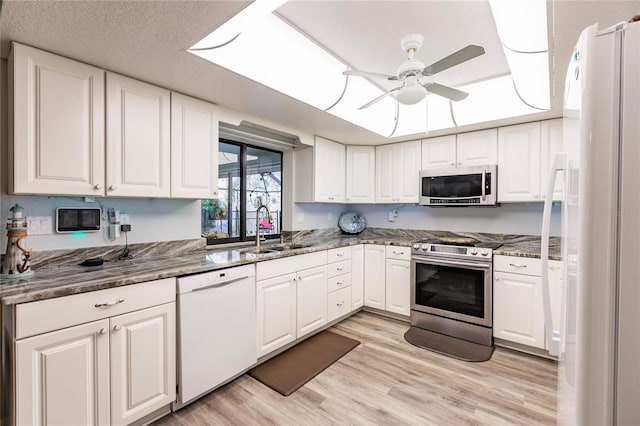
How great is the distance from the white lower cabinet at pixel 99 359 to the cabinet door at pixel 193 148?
2.71ft

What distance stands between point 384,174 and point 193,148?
2481mm

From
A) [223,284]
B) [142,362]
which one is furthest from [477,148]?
[142,362]

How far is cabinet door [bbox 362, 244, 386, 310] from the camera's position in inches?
139

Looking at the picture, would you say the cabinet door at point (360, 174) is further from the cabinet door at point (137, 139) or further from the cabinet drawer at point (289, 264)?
the cabinet door at point (137, 139)

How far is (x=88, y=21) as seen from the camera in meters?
1.41

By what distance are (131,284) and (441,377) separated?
2.32 m

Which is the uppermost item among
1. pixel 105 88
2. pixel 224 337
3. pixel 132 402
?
pixel 105 88

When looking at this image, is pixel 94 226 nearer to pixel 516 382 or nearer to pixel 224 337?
pixel 224 337

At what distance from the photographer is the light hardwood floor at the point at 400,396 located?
1836 mm

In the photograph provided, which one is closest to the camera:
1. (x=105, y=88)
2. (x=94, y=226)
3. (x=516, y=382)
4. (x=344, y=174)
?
(x=105, y=88)

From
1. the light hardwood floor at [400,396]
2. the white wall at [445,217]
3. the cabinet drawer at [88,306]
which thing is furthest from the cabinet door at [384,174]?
the cabinet drawer at [88,306]

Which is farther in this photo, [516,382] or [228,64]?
[516,382]

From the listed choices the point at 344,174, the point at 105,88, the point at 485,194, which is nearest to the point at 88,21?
the point at 105,88

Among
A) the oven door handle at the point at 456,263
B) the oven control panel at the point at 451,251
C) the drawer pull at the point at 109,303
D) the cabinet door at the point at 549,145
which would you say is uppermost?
→ the cabinet door at the point at 549,145
